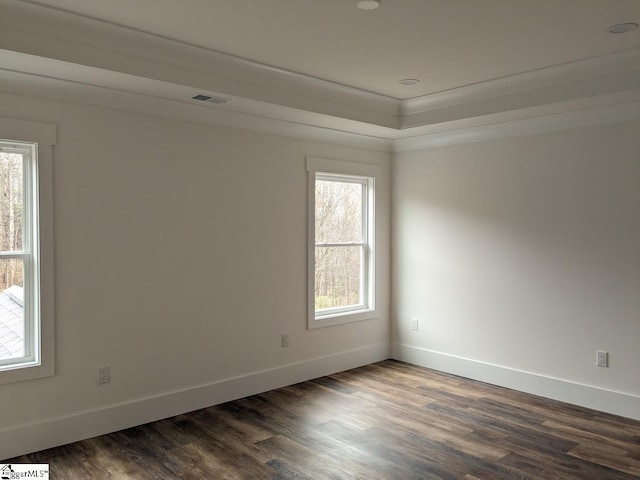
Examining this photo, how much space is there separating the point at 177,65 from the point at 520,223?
309cm

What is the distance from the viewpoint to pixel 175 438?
3590mm

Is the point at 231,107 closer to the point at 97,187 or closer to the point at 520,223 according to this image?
the point at 97,187

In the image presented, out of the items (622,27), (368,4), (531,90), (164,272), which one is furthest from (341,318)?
(622,27)

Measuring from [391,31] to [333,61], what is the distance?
2.09ft

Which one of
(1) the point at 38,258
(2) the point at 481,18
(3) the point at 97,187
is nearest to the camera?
(2) the point at 481,18

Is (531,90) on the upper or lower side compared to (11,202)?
upper

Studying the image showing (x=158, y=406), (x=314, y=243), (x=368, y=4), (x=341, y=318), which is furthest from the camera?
(x=341, y=318)

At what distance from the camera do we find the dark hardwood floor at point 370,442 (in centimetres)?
315

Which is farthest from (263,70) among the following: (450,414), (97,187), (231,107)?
(450,414)

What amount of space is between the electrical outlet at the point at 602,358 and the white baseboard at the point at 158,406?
216 cm

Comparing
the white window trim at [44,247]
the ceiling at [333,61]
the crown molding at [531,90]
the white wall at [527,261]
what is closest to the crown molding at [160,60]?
the ceiling at [333,61]

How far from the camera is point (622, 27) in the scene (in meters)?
3.06

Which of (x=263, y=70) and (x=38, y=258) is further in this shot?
(x=263, y=70)

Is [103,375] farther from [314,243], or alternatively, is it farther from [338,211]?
[338,211]
